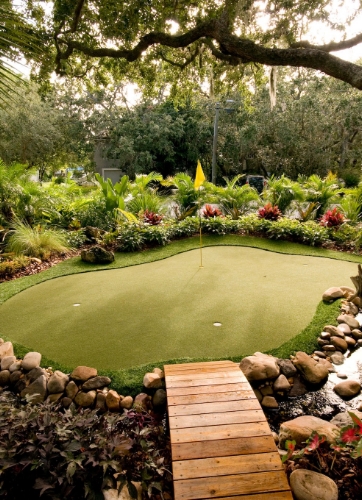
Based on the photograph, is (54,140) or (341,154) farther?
(54,140)

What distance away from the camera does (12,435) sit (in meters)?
1.81

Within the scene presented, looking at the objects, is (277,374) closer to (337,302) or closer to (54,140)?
(337,302)

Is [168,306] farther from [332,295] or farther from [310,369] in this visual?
[332,295]

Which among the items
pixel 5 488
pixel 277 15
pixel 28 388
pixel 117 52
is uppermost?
pixel 277 15

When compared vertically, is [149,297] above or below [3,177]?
below

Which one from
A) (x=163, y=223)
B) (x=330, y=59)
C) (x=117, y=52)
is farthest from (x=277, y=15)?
(x=163, y=223)

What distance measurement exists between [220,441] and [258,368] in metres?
0.95

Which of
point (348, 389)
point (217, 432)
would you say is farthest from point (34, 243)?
point (348, 389)

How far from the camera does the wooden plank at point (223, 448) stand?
7.22 feet

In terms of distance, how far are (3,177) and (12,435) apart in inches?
279

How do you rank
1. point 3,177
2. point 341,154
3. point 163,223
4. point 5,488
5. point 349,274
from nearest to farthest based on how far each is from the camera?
point 5,488 < point 349,274 < point 3,177 < point 163,223 < point 341,154

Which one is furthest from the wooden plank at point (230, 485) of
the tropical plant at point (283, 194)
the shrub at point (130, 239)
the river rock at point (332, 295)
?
the tropical plant at point (283, 194)

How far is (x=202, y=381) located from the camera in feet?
9.37

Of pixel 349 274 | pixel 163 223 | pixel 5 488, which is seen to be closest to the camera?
pixel 5 488
